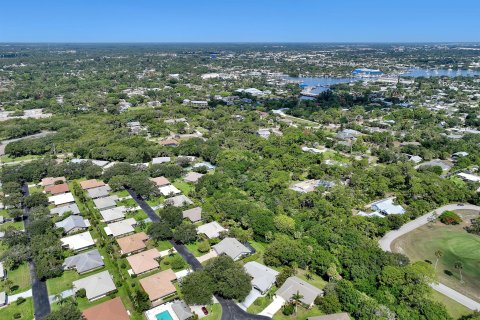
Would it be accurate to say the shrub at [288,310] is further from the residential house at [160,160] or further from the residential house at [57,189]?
the residential house at [160,160]

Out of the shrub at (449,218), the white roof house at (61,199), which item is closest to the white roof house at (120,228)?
the white roof house at (61,199)

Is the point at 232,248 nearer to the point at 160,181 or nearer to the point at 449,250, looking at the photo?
the point at 160,181

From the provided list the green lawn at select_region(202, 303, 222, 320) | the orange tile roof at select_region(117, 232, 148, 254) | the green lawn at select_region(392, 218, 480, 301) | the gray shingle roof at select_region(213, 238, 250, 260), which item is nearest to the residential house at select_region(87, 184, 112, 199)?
the orange tile roof at select_region(117, 232, 148, 254)

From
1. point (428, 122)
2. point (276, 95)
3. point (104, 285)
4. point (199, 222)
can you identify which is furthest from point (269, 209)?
point (276, 95)

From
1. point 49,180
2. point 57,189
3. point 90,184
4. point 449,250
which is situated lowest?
point 449,250

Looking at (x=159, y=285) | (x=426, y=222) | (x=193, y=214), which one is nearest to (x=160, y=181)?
(x=193, y=214)

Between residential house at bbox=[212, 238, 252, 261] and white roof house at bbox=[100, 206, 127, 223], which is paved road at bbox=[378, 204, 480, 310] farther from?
white roof house at bbox=[100, 206, 127, 223]
